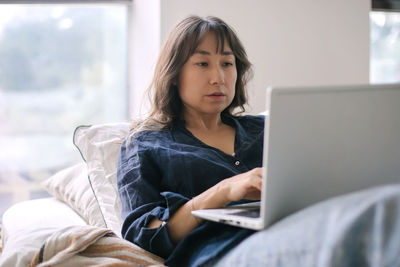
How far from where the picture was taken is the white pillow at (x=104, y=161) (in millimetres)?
1619

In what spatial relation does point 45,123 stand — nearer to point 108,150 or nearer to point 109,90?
point 109,90

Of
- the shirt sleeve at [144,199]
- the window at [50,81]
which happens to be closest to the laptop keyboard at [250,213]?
the shirt sleeve at [144,199]

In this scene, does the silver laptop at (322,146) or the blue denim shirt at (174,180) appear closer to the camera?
the silver laptop at (322,146)

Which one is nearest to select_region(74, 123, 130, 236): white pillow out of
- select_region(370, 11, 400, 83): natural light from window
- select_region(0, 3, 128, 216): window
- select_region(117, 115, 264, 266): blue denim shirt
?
select_region(117, 115, 264, 266): blue denim shirt

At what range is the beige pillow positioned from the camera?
1699mm

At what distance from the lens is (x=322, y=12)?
259 cm

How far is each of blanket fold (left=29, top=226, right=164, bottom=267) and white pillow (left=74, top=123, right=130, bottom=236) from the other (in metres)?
0.36

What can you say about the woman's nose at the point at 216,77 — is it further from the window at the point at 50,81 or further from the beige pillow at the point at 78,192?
the window at the point at 50,81

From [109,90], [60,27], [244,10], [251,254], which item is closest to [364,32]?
[244,10]

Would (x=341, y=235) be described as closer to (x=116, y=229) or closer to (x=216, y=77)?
(x=216, y=77)

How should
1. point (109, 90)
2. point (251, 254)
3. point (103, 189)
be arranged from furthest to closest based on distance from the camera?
point (109, 90), point (103, 189), point (251, 254)

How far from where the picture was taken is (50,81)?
2.40 meters

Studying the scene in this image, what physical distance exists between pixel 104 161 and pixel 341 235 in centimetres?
101

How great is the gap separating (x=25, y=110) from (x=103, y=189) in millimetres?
885
